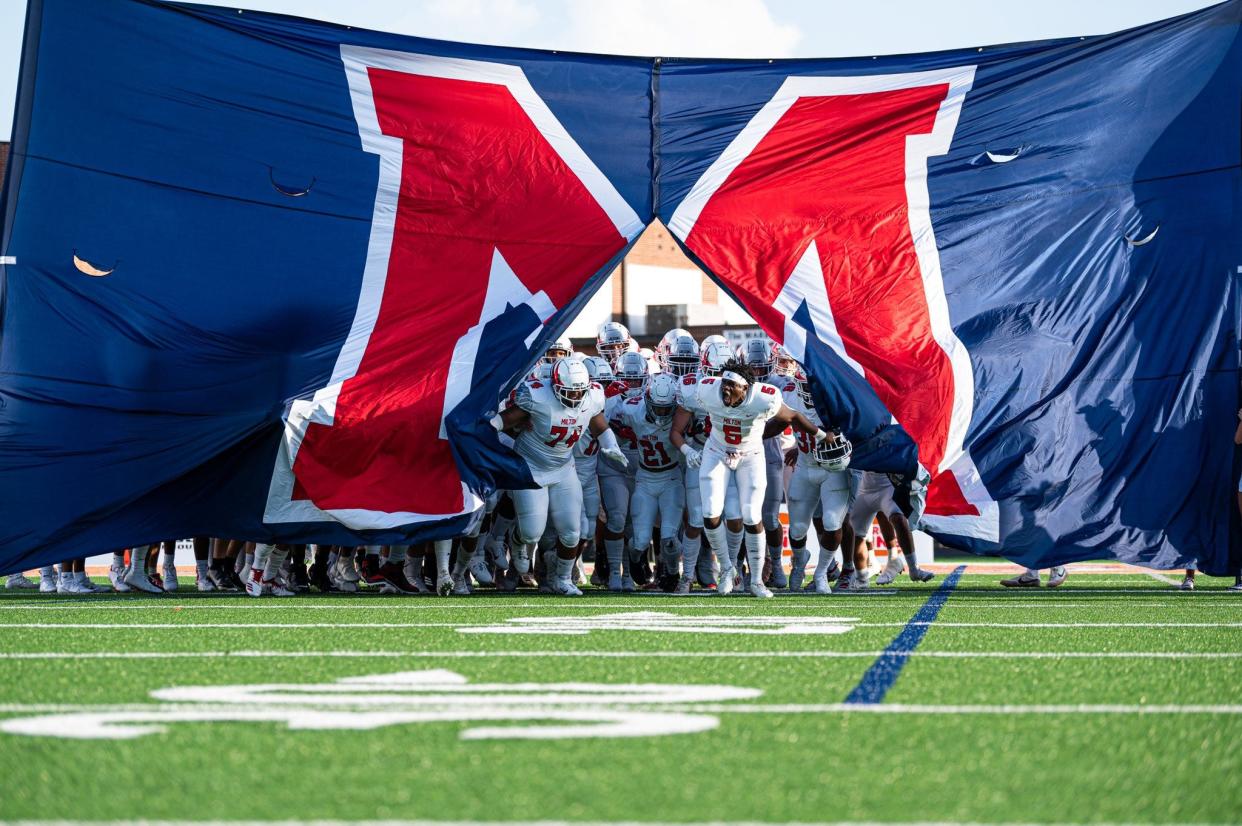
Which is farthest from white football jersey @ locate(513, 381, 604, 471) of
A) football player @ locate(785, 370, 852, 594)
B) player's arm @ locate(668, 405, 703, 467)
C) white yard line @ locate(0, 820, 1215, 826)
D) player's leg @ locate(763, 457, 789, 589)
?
white yard line @ locate(0, 820, 1215, 826)

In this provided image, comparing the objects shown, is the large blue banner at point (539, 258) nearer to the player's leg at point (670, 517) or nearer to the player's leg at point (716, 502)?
the player's leg at point (716, 502)

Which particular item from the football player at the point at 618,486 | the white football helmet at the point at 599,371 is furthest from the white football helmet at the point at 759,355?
the white football helmet at the point at 599,371

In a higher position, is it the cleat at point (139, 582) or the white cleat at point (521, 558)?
the white cleat at point (521, 558)

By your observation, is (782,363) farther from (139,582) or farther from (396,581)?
(139,582)

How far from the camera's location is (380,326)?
27.1 ft

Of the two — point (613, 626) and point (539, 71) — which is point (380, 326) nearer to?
point (539, 71)

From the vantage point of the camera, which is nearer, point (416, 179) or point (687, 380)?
point (416, 179)

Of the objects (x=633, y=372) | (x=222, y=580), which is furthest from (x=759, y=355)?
(x=222, y=580)

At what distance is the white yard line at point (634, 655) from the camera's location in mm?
4699

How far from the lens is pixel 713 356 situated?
10.1 meters

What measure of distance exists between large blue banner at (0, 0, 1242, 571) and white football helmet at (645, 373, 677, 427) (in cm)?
135

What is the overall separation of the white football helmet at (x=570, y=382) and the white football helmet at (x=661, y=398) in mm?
713

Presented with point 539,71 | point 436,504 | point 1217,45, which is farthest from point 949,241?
point 436,504

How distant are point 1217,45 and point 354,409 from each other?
5416mm
